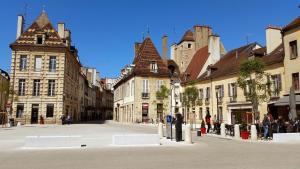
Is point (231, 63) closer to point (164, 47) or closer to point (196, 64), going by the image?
point (196, 64)

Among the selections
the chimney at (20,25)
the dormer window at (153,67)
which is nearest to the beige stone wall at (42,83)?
the chimney at (20,25)

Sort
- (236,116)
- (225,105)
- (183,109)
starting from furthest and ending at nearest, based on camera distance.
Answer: (183,109), (225,105), (236,116)

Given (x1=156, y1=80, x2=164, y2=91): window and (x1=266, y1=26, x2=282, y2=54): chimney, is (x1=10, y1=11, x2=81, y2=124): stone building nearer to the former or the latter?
(x1=156, y1=80, x2=164, y2=91): window

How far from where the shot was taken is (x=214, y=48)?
40.8 meters

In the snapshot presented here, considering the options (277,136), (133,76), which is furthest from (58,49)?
(277,136)

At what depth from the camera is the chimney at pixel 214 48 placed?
40.6 meters

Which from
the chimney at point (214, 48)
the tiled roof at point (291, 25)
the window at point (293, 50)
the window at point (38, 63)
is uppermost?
the chimney at point (214, 48)

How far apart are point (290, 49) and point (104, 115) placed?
216ft

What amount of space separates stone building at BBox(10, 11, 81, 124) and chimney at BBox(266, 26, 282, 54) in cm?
2335

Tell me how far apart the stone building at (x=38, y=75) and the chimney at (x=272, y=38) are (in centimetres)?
2335

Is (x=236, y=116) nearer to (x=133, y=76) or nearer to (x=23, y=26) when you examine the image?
(x=133, y=76)

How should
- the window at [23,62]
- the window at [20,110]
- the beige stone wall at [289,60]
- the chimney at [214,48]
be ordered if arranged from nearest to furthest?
the beige stone wall at [289,60]
the window at [20,110]
the window at [23,62]
the chimney at [214,48]

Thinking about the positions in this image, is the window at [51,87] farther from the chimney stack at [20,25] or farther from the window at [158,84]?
the window at [158,84]

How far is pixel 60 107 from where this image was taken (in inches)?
1420
